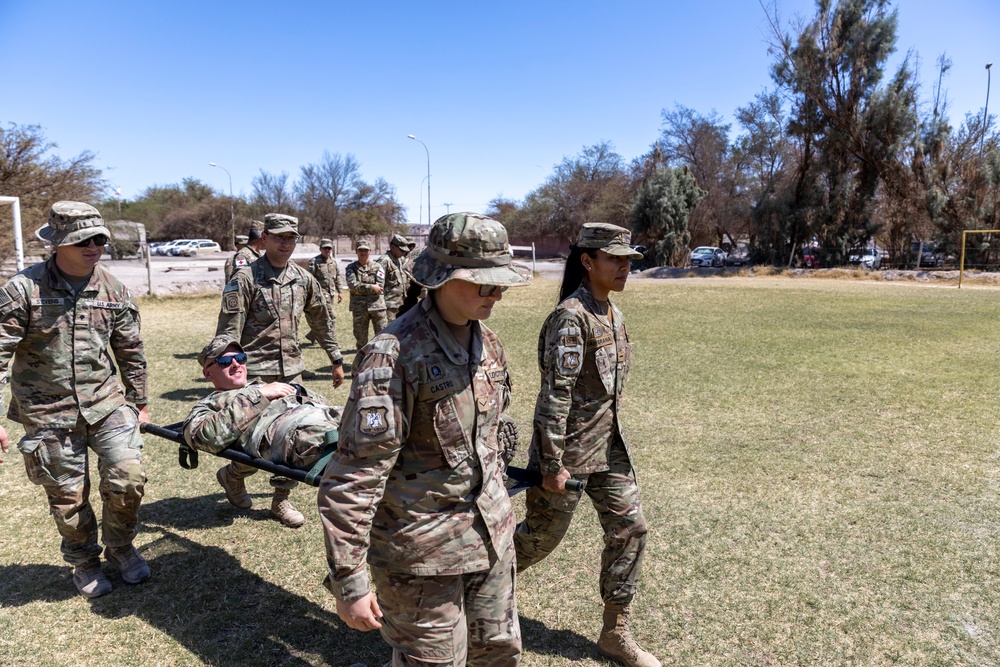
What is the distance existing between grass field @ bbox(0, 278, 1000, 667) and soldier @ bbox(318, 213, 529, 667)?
3.85ft

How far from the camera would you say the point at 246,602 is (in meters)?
3.59

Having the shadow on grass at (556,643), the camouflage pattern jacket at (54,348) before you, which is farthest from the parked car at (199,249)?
the shadow on grass at (556,643)

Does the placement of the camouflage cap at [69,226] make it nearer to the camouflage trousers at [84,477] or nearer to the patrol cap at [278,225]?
the camouflage trousers at [84,477]

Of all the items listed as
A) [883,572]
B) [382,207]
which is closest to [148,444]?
[883,572]

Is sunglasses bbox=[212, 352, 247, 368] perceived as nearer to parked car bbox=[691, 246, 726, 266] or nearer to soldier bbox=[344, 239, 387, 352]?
soldier bbox=[344, 239, 387, 352]

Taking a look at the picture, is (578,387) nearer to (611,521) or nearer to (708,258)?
(611,521)

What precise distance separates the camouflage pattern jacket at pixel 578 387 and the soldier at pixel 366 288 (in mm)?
7083

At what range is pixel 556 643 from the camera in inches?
129

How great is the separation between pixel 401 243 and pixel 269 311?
18.0ft

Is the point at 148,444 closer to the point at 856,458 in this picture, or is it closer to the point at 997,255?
the point at 856,458

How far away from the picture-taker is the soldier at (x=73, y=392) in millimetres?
3516

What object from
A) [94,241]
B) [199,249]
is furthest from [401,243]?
[199,249]

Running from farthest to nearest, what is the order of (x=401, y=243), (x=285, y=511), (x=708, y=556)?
(x=401, y=243) → (x=285, y=511) → (x=708, y=556)

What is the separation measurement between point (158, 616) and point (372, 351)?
7.93 ft
